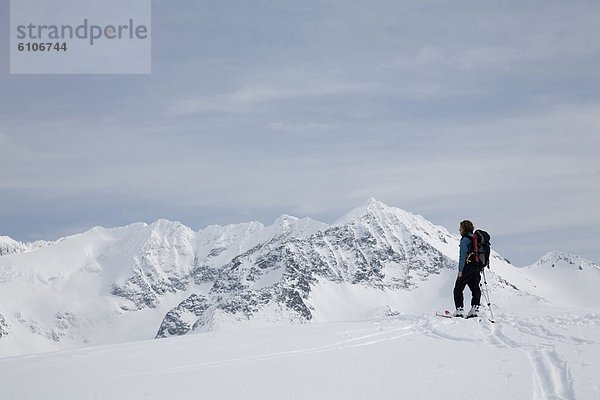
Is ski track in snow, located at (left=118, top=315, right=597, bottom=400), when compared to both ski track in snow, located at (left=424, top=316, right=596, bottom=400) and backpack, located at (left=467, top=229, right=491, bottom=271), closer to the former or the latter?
ski track in snow, located at (left=424, top=316, right=596, bottom=400)

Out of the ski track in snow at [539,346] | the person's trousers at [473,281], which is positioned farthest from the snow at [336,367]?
the person's trousers at [473,281]

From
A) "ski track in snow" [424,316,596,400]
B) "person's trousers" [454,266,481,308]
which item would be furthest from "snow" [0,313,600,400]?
"person's trousers" [454,266,481,308]

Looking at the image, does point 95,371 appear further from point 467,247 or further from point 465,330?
point 467,247

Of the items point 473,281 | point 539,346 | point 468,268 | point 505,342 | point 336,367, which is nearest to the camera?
point 336,367

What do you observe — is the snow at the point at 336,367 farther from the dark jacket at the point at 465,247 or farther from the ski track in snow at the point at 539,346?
the dark jacket at the point at 465,247

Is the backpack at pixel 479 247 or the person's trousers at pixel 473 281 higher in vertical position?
the backpack at pixel 479 247

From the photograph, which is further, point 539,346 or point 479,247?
point 479,247

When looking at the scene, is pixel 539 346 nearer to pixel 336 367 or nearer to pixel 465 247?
pixel 336 367

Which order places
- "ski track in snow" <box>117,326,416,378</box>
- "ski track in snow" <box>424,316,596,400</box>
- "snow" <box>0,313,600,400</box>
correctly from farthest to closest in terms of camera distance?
"ski track in snow" <box>117,326,416,378</box>
"snow" <box>0,313,600,400</box>
"ski track in snow" <box>424,316,596,400</box>

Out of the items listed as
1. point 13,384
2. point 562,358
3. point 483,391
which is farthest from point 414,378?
point 13,384

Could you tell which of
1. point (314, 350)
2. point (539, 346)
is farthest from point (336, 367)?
point (539, 346)

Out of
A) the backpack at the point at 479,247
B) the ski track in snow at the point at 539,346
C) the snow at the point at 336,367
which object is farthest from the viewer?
the backpack at the point at 479,247

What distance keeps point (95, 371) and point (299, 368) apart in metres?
2.88

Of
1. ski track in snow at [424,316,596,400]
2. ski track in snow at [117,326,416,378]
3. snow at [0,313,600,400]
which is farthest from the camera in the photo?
ski track in snow at [117,326,416,378]
